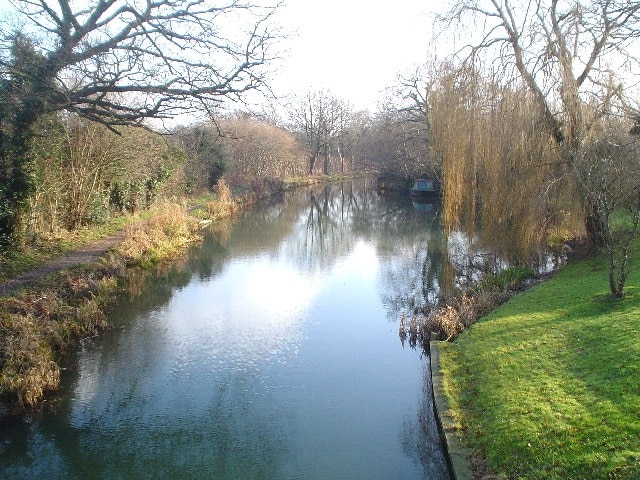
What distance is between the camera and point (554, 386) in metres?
6.53

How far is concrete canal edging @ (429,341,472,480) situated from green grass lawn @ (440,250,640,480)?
0.13 metres

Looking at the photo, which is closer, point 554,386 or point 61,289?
point 554,386

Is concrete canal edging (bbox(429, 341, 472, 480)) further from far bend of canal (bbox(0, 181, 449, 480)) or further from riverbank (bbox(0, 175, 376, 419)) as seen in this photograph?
riverbank (bbox(0, 175, 376, 419))

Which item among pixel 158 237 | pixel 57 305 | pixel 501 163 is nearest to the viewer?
pixel 57 305

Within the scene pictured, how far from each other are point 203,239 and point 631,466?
2020 centimetres

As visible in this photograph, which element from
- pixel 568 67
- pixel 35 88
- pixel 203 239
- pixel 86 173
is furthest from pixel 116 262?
pixel 568 67

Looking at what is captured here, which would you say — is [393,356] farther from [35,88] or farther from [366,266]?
[35,88]

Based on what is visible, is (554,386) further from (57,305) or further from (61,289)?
(61,289)

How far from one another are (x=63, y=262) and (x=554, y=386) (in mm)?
12055

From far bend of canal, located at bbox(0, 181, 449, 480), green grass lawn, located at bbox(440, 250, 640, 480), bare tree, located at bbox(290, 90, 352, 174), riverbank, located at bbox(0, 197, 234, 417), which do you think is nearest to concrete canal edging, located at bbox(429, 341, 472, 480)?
green grass lawn, located at bbox(440, 250, 640, 480)

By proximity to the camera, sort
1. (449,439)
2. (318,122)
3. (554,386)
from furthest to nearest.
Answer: (318,122) < (554,386) < (449,439)

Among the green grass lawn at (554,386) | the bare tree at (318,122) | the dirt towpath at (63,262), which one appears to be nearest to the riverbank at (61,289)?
the dirt towpath at (63,262)

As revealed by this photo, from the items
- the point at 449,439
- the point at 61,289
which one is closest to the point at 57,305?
the point at 61,289

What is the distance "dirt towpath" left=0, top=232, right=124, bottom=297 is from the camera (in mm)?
11255
